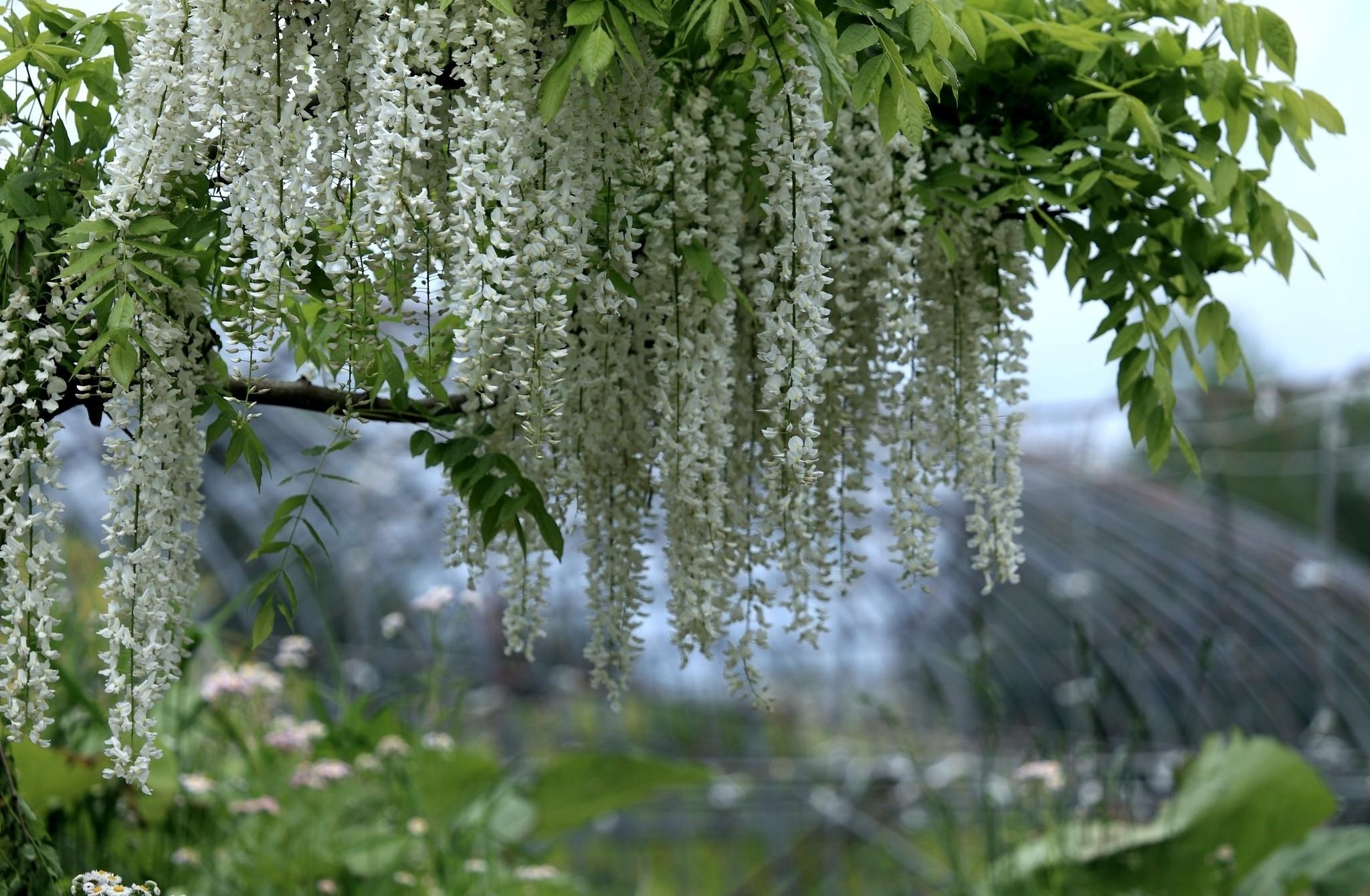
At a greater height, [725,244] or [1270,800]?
[725,244]

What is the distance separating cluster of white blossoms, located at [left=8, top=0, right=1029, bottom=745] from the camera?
1.58 m

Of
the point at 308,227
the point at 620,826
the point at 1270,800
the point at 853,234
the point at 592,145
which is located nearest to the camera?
the point at 592,145

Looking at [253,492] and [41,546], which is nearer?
[41,546]

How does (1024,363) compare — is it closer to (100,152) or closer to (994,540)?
(994,540)

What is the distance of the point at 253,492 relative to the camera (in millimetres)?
7551

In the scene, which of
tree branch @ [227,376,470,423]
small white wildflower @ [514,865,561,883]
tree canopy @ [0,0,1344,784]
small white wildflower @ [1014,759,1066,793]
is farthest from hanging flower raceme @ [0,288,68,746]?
small white wildflower @ [1014,759,1066,793]

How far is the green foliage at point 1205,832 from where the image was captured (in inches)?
146

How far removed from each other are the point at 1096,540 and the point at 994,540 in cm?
526

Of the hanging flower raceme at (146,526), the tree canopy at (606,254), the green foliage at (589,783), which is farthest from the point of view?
the green foliage at (589,783)

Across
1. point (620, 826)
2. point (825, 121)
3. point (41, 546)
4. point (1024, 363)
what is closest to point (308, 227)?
point (41, 546)

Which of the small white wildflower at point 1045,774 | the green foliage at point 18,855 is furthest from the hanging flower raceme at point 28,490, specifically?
the small white wildflower at point 1045,774

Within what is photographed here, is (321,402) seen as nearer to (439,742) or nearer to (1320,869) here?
(439,742)

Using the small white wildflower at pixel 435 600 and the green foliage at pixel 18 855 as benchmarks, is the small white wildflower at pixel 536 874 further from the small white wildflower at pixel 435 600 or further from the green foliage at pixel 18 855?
the green foliage at pixel 18 855

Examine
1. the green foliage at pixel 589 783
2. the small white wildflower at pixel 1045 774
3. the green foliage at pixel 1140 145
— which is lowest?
the green foliage at pixel 589 783
